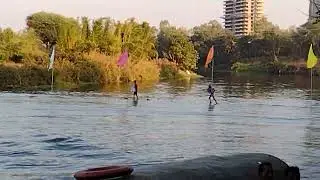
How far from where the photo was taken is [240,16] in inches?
7254

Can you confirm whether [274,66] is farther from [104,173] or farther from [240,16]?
[104,173]

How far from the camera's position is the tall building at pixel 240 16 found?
182 metres

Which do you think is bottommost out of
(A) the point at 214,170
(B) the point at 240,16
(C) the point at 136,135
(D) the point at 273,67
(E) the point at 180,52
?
(C) the point at 136,135

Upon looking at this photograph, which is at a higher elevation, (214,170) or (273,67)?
(214,170)

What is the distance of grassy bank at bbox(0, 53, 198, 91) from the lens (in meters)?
44.5

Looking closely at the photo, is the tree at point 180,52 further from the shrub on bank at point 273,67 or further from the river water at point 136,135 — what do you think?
the river water at point 136,135

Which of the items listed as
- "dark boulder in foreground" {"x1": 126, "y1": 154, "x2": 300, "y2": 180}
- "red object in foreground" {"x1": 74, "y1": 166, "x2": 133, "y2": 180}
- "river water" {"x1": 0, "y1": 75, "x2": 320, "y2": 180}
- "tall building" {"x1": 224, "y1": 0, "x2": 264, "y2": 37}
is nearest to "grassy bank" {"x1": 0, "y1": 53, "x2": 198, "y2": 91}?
"river water" {"x1": 0, "y1": 75, "x2": 320, "y2": 180}

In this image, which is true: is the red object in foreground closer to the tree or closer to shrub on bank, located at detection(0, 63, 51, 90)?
shrub on bank, located at detection(0, 63, 51, 90)

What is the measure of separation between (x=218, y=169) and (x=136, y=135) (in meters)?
11.7

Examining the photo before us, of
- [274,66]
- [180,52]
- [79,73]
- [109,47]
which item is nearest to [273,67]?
[274,66]

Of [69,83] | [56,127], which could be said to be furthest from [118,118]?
[69,83]

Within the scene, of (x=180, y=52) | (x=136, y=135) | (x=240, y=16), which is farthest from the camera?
(x=240, y=16)

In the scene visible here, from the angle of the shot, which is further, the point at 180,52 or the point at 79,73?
the point at 180,52

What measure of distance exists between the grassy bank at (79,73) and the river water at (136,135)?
659 inches
